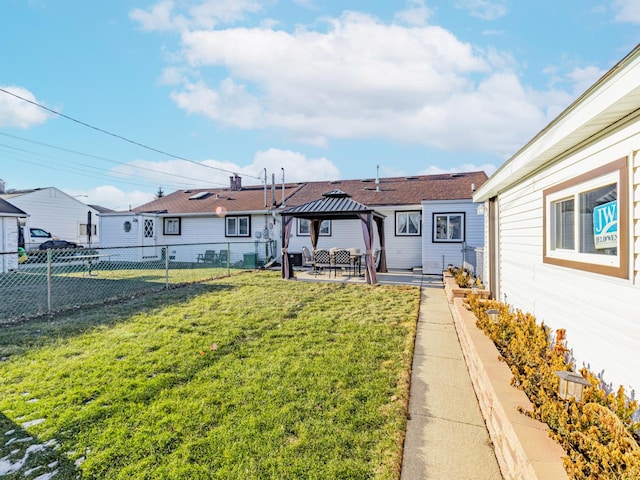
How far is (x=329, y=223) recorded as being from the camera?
1598 centimetres

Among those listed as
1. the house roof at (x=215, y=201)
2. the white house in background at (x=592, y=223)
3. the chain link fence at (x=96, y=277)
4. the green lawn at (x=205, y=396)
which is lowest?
the green lawn at (x=205, y=396)

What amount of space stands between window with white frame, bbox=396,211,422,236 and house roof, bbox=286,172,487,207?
0.59 m

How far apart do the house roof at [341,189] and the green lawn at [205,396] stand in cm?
1010

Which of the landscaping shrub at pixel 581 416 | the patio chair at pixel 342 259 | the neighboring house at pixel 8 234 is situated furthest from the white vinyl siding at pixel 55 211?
the landscaping shrub at pixel 581 416

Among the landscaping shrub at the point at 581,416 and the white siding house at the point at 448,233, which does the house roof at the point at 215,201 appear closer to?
the white siding house at the point at 448,233

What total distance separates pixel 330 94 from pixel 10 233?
567 inches

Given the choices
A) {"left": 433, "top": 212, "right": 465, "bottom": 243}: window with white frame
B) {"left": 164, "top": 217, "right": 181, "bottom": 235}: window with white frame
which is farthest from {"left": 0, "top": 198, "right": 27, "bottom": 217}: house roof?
{"left": 433, "top": 212, "right": 465, "bottom": 243}: window with white frame

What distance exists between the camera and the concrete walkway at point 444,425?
236cm

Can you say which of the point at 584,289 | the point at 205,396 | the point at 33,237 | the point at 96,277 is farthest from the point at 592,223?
the point at 33,237

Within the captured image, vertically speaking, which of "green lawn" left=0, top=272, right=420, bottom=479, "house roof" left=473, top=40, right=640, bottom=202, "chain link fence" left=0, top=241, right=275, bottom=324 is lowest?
"green lawn" left=0, top=272, right=420, bottom=479

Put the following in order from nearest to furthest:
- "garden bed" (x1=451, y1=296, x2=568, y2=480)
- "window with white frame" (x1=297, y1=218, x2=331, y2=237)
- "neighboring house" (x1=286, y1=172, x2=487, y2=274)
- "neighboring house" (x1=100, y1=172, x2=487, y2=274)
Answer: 1. "garden bed" (x1=451, y1=296, x2=568, y2=480)
2. "neighboring house" (x1=286, y1=172, x2=487, y2=274)
3. "neighboring house" (x1=100, y1=172, x2=487, y2=274)
4. "window with white frame" (x1=297, y1=218, x2=331, y2=237)

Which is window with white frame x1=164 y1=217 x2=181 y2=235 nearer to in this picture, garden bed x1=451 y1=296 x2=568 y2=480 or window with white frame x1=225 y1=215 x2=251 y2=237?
window with white frame x1=225 y1=215 x2=251 y2=237

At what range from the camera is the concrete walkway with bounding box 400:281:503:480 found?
2.36 metres

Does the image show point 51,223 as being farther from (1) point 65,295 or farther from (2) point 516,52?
(2) point 516,52
